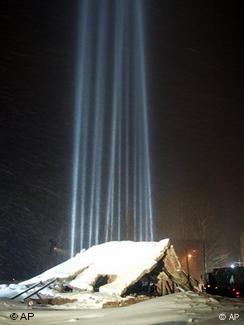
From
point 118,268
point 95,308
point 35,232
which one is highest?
point 35,232

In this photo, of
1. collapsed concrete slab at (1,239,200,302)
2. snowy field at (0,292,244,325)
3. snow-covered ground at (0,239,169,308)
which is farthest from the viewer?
collapsed concrete slab at (1,239,200,302)

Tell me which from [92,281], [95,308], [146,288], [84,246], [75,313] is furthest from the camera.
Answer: [84,246]

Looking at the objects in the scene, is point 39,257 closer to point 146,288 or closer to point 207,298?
point 146,288

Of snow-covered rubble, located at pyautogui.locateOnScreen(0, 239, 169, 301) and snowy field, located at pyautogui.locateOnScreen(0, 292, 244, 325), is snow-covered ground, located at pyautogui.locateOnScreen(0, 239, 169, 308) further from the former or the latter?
snowy field, located at pyautogui.locateOnScreen(0, 292, 244, 325)

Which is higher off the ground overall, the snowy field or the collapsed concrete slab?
the collapsed concrete slab

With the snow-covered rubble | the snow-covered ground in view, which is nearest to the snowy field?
the snow-covered ground

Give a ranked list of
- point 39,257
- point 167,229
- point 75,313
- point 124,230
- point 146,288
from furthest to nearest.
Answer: point 167,229, point 124,230, point 39,257, point 146,288, point 75,313

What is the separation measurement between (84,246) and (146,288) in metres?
28.1

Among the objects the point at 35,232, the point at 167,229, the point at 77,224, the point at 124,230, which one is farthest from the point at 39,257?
the point at 167,229

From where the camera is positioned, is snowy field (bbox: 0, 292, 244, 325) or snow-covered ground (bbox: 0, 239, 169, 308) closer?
snowy field (bbox: 0, 292, 244, 325)

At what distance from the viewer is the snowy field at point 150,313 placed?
1055cm

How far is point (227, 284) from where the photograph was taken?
19328 mm

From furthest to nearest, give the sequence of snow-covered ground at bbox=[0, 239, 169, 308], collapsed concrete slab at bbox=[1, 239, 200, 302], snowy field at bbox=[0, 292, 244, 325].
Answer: collapsed concrete slab at bbox=[1, 239, 200, 302] → snow-covered ground at bbox=[0, 239, 169, 308] → snowy field at bbox=[0, 292, 244, 325]

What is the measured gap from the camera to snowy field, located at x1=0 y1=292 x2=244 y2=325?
34.6 feet
